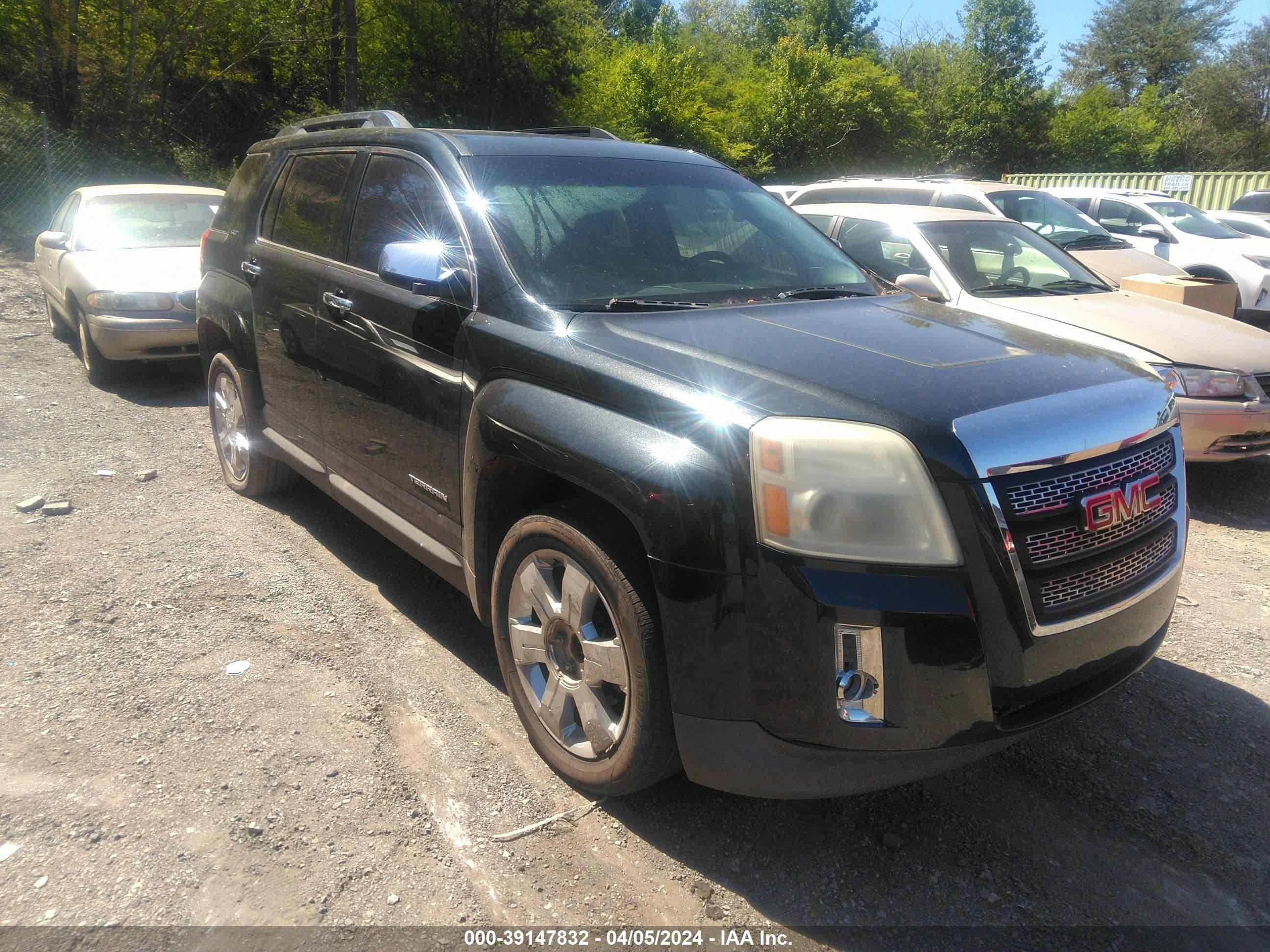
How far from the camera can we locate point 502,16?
2723 centimetres

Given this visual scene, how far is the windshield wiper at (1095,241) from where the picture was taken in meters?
9.64

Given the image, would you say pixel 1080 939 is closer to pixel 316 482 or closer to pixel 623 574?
pixel 623 574

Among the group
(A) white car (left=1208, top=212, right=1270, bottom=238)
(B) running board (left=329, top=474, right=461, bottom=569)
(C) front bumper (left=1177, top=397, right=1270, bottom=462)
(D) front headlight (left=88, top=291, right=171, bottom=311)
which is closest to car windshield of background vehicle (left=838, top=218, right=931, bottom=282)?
(C) front bumper (left=1177, top=397, right=1270, bottom=462)

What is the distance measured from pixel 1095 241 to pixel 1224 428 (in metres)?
4.85

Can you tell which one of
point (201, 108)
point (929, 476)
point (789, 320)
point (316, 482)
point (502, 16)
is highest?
point (502, 16)

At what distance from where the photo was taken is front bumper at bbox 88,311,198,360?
7.95 meters

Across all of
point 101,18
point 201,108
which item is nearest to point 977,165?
point 201,108

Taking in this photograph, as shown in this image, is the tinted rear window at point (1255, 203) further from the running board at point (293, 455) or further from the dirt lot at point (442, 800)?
the running board at point (293, 455)

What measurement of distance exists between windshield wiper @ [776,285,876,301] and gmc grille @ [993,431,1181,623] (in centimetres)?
123

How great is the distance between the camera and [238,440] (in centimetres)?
542

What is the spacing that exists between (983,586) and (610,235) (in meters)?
1.88

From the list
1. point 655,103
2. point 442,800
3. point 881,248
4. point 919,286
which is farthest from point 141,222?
point 655,103

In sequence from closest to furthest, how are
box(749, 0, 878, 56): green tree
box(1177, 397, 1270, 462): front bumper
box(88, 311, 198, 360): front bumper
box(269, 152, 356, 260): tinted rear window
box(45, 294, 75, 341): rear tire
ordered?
box(269, 152, 356, 260): tinted rear window
box(1177, 397, 1270, 462): front bumper
box(88, 311, 198, 360): front bumper
box(45, 294, 75, 341): rear tire
box(749, 0, 878, 56): green tree

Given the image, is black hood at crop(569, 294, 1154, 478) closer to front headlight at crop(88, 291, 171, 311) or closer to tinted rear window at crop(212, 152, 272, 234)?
tinted rear window at crop(212, 152, 272, 234)
